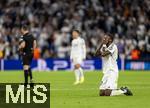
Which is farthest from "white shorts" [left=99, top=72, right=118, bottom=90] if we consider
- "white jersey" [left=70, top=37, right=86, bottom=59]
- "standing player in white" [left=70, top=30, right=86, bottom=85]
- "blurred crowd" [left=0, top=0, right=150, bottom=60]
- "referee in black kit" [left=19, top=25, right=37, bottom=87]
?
"blurred crowd" [left=0, top=0, right=150, bottom=60]

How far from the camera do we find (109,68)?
2108 centimetres

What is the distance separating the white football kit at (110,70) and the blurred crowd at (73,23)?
2054 centimetres

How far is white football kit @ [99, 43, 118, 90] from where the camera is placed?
2091 cm

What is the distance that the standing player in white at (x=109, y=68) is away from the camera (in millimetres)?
20766

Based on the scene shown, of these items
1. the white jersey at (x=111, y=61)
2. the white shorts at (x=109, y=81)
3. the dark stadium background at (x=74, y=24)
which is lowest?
the white shorts at (x=109, y=81)

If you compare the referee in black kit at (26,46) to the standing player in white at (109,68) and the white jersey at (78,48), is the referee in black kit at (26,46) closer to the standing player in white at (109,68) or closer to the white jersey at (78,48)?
the white jersey at (78,48)

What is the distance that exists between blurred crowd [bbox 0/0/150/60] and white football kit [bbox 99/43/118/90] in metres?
20.5

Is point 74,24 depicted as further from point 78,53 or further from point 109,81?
point 109,81

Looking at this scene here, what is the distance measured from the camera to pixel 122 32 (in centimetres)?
4297

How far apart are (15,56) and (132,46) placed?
24.7 ft

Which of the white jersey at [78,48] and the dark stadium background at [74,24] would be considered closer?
the white jersey at [78,48]

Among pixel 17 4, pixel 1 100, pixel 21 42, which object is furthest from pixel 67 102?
pixel 17 4

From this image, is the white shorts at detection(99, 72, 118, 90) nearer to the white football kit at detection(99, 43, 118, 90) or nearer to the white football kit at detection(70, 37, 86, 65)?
the white football kit at detection(99, 43, 118, 90)

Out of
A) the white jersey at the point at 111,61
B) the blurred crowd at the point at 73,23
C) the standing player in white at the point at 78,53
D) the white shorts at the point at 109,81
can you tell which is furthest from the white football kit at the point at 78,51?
the blurred crowd at the point at 73,23
